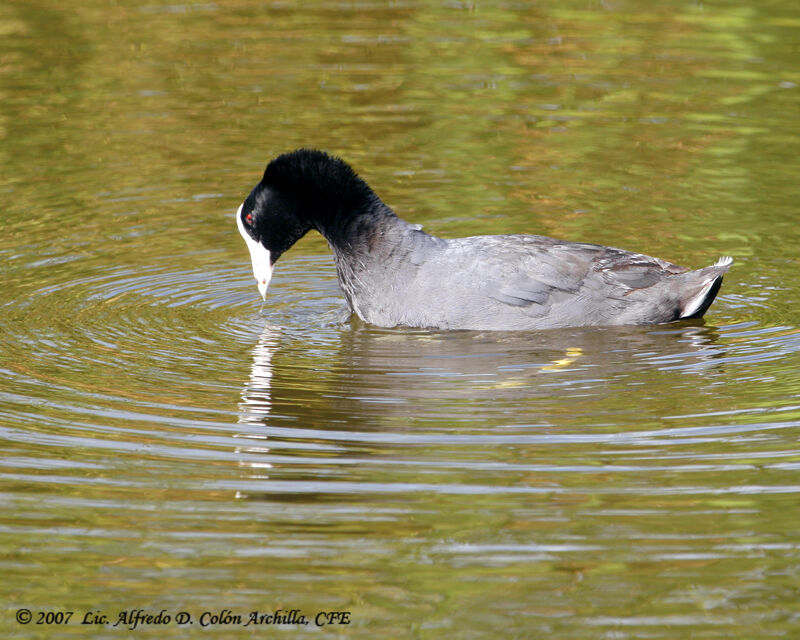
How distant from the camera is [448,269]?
688 cm

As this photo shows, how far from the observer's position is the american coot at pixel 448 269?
6.86 meters

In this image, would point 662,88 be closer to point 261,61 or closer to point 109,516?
point 261,61

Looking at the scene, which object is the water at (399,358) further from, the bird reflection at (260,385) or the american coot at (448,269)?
the american coot at (448,269)

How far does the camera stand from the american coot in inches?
270

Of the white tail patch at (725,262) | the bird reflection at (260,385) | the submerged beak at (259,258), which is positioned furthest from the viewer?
the submerged beak at (259,258)

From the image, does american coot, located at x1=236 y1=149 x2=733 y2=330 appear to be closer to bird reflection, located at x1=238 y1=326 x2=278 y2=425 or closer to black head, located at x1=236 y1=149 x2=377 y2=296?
black head, located at x1=236 y1=149 x2=377 y2=296

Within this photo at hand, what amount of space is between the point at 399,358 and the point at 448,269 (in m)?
0.60

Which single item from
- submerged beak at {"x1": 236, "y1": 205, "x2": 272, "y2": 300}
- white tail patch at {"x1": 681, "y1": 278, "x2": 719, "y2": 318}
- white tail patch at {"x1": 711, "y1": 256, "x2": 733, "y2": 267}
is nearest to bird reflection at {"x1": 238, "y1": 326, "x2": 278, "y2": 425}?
submerged beak at {"x1": 236, "y1": 205, "x2": 272, "y2": 300}

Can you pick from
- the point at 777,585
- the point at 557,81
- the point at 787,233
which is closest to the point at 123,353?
the point at 777,585

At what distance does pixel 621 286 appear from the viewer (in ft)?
23.1

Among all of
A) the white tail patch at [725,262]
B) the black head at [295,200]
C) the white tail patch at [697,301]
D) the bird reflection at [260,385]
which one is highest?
the black head at [295,200]

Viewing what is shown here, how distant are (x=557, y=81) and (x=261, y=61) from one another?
298 centimetres

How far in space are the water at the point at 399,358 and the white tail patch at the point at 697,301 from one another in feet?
0.39

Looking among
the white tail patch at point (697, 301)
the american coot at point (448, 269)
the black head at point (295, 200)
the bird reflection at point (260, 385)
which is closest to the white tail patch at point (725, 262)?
the american coot at point (448, 269)
